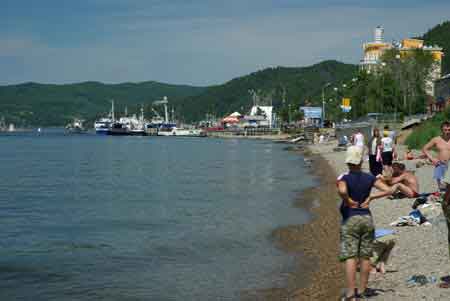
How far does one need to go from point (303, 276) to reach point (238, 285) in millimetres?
1288

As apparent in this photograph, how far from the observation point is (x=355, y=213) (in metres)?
8.99

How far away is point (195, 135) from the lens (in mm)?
184750

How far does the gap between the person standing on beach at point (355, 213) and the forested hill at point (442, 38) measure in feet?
371

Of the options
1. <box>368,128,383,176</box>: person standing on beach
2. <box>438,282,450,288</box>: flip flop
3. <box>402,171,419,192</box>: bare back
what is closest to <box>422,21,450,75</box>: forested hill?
<box>368,128,383,176</box>: person standing on beach

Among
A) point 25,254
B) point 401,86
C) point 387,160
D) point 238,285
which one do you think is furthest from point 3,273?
point 401,86

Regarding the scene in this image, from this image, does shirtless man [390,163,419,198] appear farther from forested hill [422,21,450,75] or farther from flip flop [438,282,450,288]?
forested hill [422,21,450,75]

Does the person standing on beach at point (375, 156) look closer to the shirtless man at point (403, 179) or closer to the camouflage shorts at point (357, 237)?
the shirtless man at point (403, 179)

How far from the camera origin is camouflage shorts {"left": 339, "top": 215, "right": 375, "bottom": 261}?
900cm

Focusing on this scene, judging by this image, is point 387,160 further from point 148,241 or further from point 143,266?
point 143,266

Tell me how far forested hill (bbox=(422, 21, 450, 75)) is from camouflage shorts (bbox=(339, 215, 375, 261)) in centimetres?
11313

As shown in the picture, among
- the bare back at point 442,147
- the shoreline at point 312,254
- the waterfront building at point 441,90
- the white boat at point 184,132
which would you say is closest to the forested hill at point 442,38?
the waterfront building at point 441,90

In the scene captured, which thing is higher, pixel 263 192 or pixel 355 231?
pixel 355 231

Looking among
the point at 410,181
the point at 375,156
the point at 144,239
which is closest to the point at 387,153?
the point at 375,156

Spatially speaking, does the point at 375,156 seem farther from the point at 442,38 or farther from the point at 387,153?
the point at 442,38
